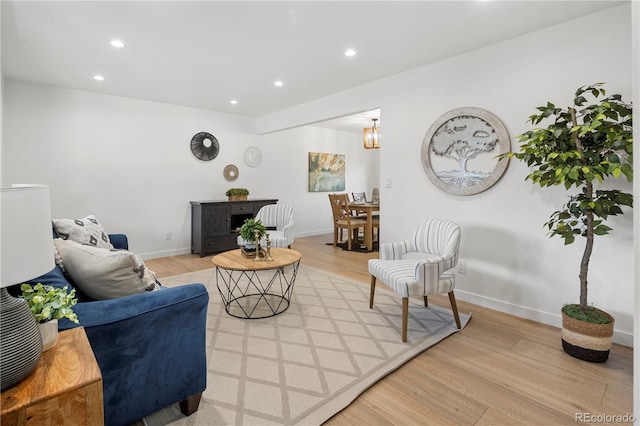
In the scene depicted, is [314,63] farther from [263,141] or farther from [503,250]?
[263,141]

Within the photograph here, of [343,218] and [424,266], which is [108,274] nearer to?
[424,266]

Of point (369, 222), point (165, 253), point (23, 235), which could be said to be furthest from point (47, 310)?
point (369, 222)

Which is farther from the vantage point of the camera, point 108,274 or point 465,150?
point 465,150

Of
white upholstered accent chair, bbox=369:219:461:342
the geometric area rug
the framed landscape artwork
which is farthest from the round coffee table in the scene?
the framed landscape artwork

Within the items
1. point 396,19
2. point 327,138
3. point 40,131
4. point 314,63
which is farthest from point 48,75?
point 327,138

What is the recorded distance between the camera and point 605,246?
2.41 m

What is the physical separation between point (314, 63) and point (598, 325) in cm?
328

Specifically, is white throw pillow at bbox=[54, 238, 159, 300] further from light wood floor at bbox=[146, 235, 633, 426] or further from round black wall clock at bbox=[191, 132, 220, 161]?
round black wall clock at bbox=[191, 132, 220, 161]

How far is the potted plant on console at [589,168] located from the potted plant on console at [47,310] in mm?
2705

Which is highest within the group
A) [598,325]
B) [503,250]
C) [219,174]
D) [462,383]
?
[219,174]

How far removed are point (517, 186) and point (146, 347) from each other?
3016 mm

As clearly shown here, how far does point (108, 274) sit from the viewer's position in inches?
59.6

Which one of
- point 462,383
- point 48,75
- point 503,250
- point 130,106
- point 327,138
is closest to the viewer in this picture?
point 462,383

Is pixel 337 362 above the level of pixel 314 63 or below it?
below
